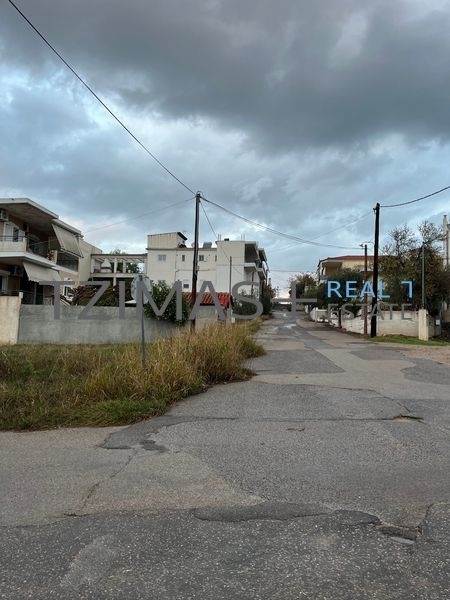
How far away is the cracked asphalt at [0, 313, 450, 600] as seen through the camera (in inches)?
120

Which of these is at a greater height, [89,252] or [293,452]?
[89,252]

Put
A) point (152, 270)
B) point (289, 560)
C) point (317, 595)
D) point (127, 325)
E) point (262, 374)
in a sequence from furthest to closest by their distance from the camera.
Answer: point (152, 270)
point (127, 325)
point (262, 374)
point (289, 560)
point (317, 595)

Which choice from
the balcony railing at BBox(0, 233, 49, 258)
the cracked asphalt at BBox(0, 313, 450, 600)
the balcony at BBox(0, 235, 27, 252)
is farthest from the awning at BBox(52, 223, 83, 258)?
the cracked asphalt at BBox(0, 313, 450, 600)

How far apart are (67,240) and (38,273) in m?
4.88

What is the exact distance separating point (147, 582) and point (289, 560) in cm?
93

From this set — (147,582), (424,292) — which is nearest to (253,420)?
(147,582)

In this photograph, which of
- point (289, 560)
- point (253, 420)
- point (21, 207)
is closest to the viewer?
point (289, 560)

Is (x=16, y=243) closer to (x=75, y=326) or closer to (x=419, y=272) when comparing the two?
(x=75, y=326)

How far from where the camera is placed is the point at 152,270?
66812 millimetres

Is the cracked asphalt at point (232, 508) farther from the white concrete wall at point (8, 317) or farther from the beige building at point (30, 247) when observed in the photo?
the beige building at point (30, 247)

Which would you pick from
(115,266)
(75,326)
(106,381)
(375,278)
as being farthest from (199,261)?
(106,381)

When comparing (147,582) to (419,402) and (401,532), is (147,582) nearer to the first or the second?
(401,532)

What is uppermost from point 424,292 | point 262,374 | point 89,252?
point 89,252

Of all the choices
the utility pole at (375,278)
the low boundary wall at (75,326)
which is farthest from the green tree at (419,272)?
the low boundary wall at (75,326)
